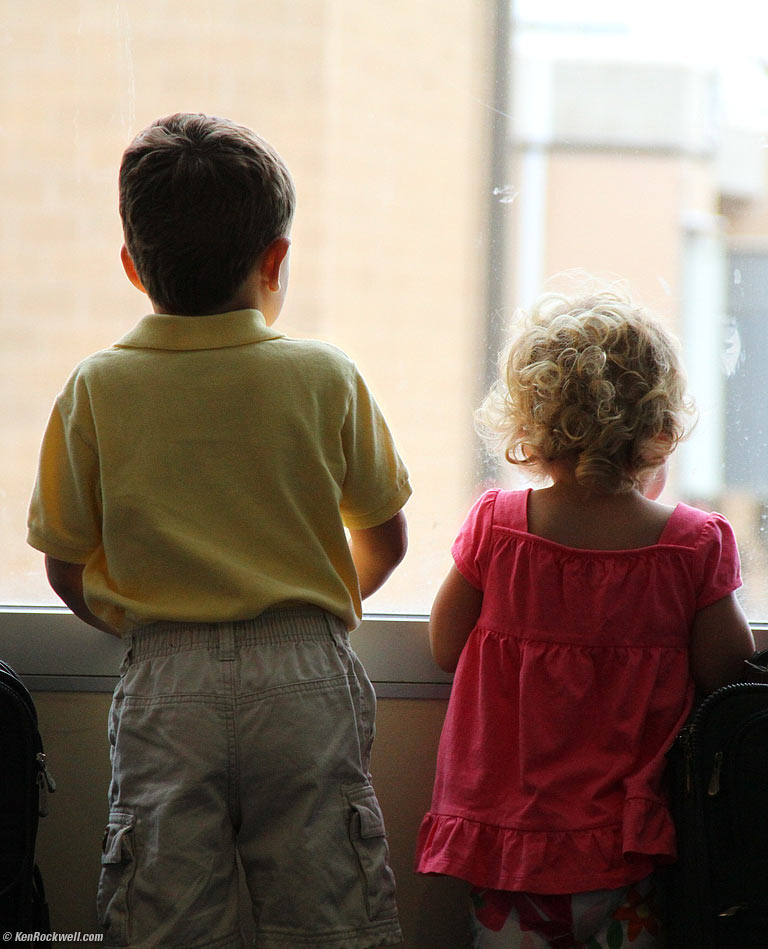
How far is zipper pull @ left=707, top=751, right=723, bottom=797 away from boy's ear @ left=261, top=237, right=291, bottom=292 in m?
0.79

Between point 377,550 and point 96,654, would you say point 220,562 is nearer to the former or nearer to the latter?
point 377,550

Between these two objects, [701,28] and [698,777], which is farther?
[701,28]

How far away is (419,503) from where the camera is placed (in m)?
1.57

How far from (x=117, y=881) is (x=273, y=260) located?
2.46 feet

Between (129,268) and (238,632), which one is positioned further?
(129,268)

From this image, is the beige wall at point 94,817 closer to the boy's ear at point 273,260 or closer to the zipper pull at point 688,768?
the zipper pull at point 688,768

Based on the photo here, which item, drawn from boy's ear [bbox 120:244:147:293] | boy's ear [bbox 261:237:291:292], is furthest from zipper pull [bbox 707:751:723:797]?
boy's ear [bbox 120:244:147:293]

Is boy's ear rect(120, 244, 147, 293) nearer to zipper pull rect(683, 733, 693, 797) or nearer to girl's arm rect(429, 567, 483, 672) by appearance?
girl's arm rect(429, 567, 483, 672)

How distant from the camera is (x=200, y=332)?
1.21 m

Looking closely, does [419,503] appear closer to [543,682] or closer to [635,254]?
[543,682]

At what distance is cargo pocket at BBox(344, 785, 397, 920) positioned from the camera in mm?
1158

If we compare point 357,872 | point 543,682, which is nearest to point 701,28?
point 543,682

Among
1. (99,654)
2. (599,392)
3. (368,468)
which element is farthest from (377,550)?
(99,654)

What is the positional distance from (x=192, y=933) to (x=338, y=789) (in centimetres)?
22
